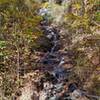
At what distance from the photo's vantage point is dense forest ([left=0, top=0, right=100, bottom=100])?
5359mm

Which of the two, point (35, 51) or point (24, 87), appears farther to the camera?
point (35, 51)

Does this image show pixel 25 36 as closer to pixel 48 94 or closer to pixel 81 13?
pixel 48 94

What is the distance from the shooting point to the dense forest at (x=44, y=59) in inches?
211

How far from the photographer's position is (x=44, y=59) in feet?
21.8

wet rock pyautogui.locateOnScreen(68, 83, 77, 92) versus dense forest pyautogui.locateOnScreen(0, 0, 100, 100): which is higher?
dense forest pyautogui.locateOnScreen(0, 0, 100, 100)

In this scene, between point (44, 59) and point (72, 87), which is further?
point (44, 59)

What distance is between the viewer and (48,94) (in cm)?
529

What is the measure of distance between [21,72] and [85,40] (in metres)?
1.42

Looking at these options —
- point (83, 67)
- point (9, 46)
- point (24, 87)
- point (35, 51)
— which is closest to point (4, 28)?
point (9, 46)

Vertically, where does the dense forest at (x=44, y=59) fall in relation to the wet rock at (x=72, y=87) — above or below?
above

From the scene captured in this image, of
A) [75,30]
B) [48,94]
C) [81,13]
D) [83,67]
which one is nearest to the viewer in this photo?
[48,94]

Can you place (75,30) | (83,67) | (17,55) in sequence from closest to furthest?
(83,67), (17,55), (75,30)

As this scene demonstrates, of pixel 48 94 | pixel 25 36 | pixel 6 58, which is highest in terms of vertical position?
pixel 25 36

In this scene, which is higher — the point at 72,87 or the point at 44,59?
the point at 44,59
